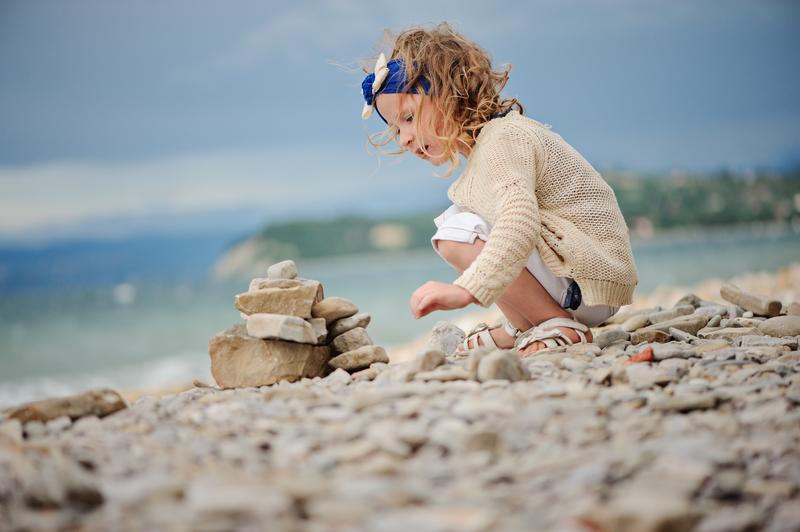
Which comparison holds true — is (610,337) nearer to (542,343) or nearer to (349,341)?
(542,343)

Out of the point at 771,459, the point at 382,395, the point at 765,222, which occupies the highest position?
the point at 765,222

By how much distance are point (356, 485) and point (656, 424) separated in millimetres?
635

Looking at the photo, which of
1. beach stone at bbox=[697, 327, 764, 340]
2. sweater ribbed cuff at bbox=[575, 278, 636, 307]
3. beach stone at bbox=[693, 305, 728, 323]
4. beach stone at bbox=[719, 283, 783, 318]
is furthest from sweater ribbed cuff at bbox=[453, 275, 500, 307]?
beach stone at bbox=[719, 283, 783, 318]

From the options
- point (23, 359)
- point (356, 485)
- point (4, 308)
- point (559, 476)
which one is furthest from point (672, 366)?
point (4, 308)

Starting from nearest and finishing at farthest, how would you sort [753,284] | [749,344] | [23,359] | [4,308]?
[749,344] < [753,284] < [23,359] < [4,308]

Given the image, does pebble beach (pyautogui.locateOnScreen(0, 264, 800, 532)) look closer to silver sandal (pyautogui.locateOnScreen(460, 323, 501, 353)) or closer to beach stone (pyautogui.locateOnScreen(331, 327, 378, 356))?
beach stone (pyautogui.locateOnScreen(331, 327, 378, 356))

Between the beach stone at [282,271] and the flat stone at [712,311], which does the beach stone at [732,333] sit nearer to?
the flat stone at [712,311]

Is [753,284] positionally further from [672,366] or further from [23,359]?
[23,359]

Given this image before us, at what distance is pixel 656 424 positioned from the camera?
1129 millimetres

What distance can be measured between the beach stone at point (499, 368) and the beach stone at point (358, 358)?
677mm

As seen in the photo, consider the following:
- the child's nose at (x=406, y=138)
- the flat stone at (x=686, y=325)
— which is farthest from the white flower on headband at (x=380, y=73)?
the flat stone at (x=686, y=325)

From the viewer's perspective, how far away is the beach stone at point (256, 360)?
6.66 ft

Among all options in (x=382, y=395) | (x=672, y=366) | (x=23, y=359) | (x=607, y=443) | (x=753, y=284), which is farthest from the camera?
(x=23, y=359)

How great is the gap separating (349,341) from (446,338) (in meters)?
0.62
